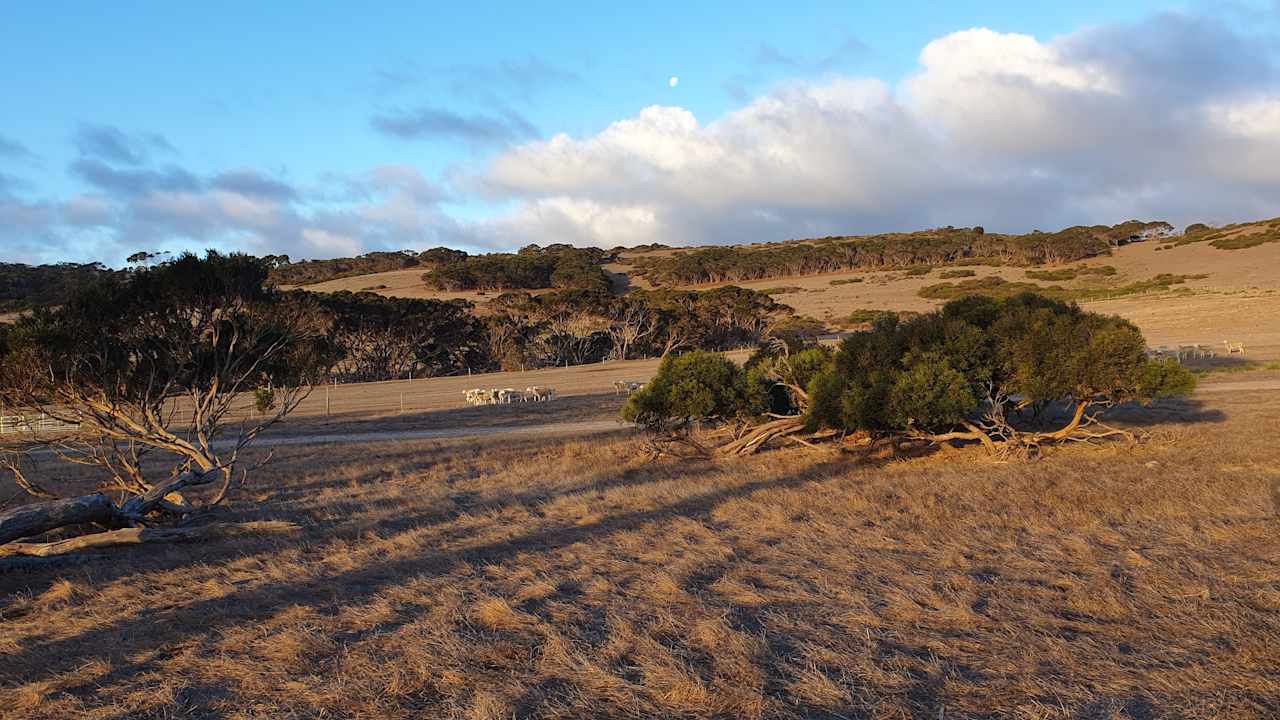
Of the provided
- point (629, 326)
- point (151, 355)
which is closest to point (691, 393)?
point (151, 355)

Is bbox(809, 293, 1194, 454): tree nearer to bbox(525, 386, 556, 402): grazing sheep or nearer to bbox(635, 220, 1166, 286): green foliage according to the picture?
bbox(525, 386, 556, 402): grazing sheep

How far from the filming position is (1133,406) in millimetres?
24312

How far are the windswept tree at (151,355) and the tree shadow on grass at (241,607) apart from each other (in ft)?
8.62

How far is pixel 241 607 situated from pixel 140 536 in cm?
347

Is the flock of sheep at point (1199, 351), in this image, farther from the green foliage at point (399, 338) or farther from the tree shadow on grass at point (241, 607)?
the green foliage at point (399, 338)

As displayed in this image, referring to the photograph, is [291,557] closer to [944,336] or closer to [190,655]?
→ [190,655]

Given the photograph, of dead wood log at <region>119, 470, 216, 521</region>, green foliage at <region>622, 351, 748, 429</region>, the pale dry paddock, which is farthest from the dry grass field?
dead wood log at <region>119, 470, 216, 521</region>

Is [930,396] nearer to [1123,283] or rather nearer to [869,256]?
[1123,283]

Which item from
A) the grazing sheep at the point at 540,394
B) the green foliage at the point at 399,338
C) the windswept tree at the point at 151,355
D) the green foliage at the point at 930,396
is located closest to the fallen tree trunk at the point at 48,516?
the windswept tree at the point at 151,355

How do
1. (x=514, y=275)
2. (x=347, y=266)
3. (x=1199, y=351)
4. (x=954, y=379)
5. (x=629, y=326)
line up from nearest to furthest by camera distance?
(x=954, y=379), (x=1199, y=351), (x=629, y=326), (x=514, y=275), (x=347, y=266)

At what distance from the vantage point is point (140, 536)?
10.0 metres

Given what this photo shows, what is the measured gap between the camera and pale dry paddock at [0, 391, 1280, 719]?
532 cm

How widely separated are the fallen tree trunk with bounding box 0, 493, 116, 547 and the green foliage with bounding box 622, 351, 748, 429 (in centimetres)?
1098

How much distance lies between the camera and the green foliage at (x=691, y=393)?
18375mm
